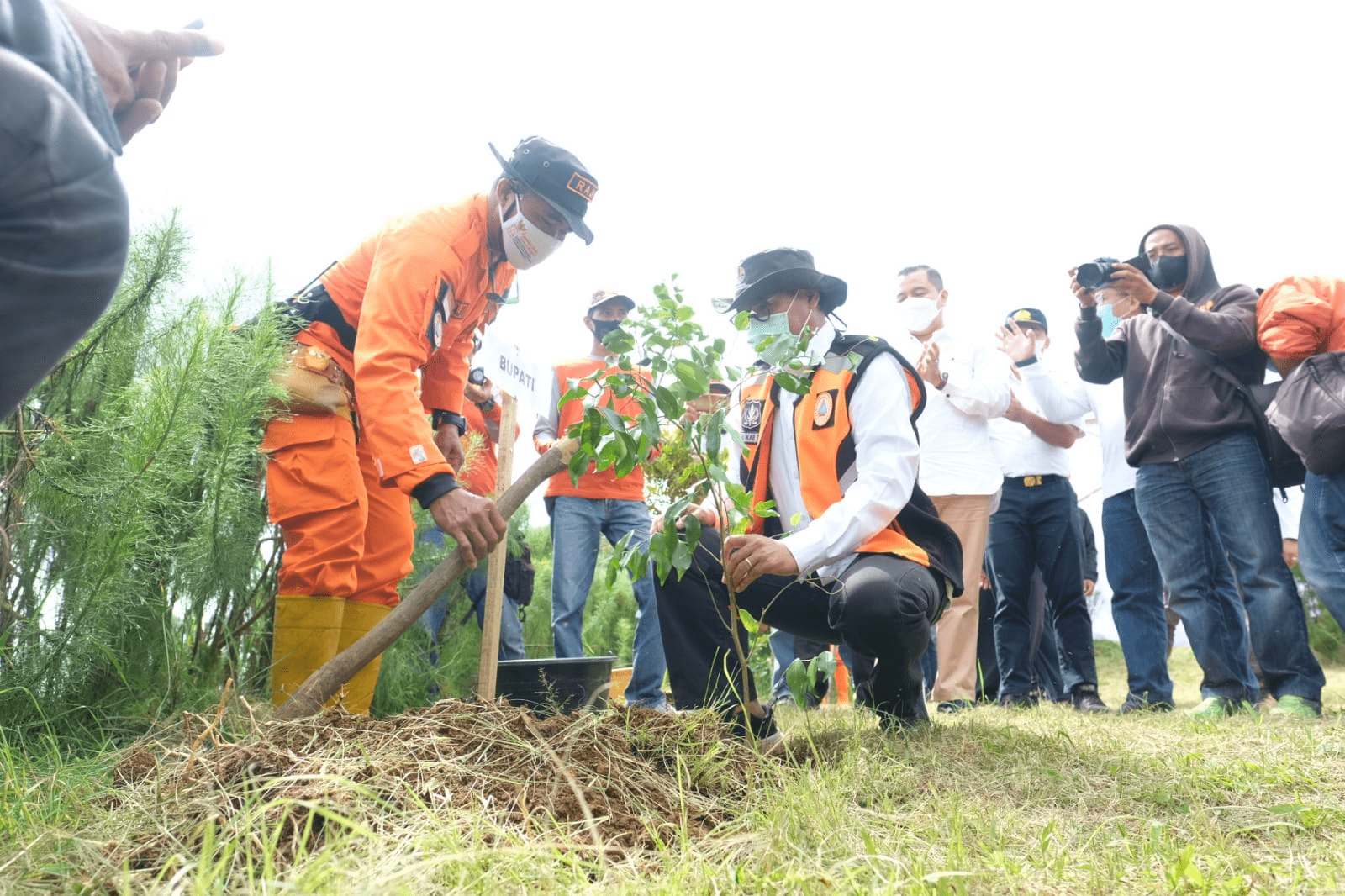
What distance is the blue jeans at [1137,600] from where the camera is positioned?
3980 millimetres

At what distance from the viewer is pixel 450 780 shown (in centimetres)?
155

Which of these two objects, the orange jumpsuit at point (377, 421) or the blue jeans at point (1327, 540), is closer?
the orange jumpsuit at point (377, 421)

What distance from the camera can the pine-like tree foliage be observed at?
226 cm

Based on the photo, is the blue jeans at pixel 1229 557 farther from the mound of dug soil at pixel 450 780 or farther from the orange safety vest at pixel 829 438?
the mound of dug soil at pixel 450 780

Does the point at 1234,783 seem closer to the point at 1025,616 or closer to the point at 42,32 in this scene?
the point at 42,32

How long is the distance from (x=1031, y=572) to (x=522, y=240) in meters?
3.04

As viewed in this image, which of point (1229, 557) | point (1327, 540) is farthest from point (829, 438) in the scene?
point (1229, 557)

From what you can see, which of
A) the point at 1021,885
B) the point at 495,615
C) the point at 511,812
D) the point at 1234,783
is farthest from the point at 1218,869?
the point at 495,615

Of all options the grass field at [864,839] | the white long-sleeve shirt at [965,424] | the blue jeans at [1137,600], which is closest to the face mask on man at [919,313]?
the white long-sleeve shirt at [965,424]

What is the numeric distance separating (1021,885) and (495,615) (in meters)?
A: 2.23

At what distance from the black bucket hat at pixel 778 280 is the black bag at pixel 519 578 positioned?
2.11 m

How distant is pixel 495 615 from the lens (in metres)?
3.17

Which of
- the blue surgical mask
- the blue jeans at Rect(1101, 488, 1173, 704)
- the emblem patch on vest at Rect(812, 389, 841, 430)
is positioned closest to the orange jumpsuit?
the emblem patch on vest at Rect(812, 389, 841, 430)

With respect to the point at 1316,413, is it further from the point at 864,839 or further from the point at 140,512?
the point at 140,512
